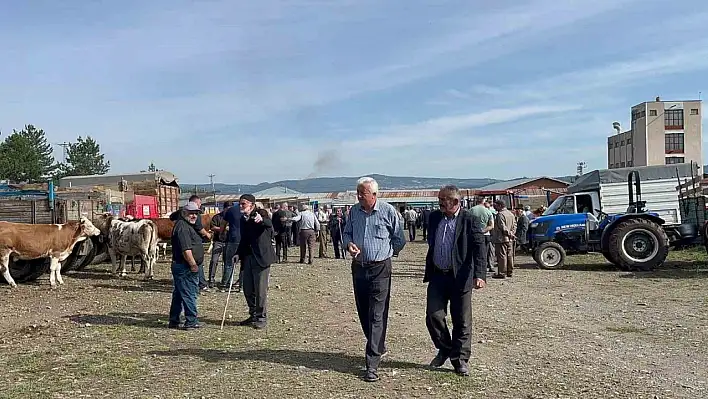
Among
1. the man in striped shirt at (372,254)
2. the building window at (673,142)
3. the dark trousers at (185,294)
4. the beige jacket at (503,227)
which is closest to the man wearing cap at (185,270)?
the dark trousers at (185,294)

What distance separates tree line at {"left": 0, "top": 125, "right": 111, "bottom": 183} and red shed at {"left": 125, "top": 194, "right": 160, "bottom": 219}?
3283cm

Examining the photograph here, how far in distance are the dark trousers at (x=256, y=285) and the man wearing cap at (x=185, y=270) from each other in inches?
26.6

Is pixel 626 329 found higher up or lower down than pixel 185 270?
lower down

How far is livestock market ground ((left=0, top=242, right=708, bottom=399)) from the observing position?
265 inches

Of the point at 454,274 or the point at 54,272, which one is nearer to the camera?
the point at 454,274

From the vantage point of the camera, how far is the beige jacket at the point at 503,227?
16.1m

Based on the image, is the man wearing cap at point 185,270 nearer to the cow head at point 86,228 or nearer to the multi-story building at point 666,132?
the cow head at point 86,228

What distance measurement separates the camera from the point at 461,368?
23.2 ft

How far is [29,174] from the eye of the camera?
6219cm

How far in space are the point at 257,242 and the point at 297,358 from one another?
7.07ft

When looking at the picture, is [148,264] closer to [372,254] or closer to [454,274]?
[372,254]

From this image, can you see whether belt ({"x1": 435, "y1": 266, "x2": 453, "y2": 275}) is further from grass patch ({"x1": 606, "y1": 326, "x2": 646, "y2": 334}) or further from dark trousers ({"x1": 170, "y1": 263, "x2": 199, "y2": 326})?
dark trousers ({"x1": 170, "y1": 263, "x2": 199, "y2": 326})

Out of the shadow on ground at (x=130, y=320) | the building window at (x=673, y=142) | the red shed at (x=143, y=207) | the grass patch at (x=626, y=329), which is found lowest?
the grass patch at (x=626, y=329)

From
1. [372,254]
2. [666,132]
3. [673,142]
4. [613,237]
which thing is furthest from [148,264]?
[673,142]
